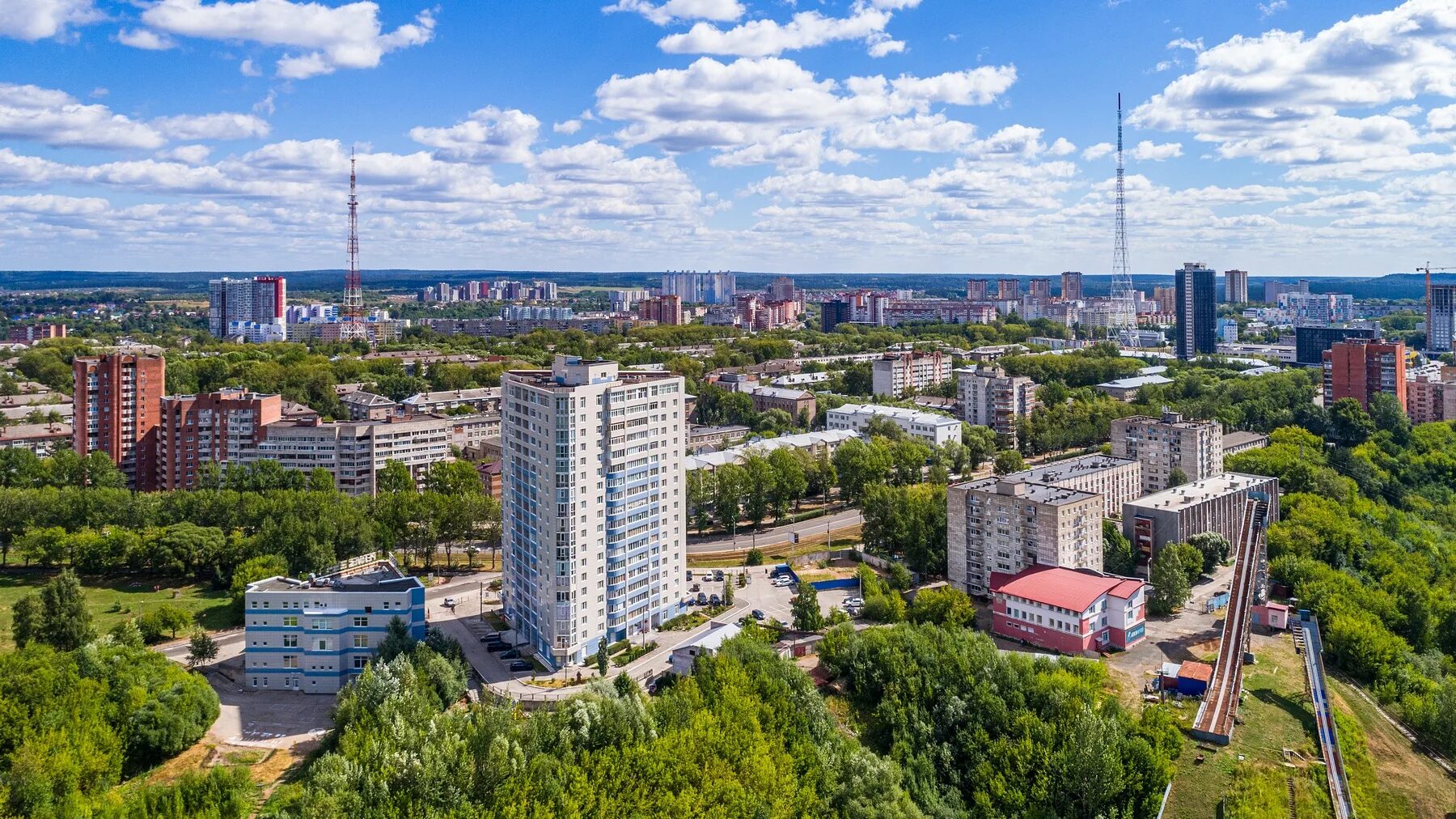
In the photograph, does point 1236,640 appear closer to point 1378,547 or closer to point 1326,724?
point 1326,724

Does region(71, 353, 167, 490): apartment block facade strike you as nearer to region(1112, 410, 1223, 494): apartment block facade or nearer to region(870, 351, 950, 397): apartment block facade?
region(1112, 410, 1223, 494): apartment block facade

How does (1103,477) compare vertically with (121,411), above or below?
below

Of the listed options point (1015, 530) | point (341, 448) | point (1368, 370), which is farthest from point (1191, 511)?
point (341, 448)

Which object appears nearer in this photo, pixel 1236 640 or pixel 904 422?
pixel 1236 640

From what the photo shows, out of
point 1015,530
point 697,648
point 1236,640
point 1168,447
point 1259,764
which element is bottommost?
point 1259,764

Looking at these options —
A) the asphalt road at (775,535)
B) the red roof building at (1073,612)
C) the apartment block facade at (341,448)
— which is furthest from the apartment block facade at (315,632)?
the apartment block facade at (341,448)
